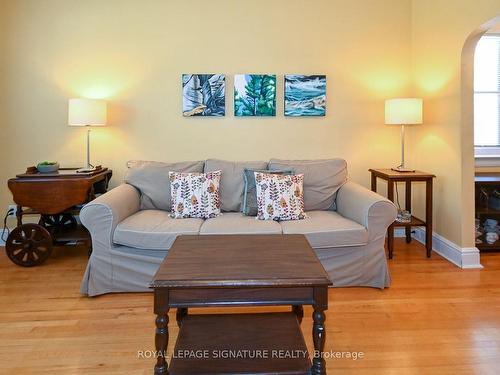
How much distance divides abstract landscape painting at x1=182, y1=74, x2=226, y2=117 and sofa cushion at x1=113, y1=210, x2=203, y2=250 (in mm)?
1288

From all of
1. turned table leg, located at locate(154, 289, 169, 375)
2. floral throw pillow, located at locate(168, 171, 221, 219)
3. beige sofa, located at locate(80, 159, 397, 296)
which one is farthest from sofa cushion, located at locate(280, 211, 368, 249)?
turned table leg, located at locate(154, 289, 169, 375)

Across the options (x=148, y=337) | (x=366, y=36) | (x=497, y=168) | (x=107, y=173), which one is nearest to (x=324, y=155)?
(x=366, y=36)

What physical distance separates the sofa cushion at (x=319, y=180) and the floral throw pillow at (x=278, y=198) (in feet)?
0.72

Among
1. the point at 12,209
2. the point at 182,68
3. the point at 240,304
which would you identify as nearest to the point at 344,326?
the point at 240,304

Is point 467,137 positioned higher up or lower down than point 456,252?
higher up

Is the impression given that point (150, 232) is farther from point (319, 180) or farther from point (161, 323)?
point (319, 180)

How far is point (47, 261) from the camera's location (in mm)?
3523

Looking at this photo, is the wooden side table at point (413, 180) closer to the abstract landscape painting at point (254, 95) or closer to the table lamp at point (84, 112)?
the abstract landscape painting at point (254, 95)

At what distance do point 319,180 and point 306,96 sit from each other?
92cm

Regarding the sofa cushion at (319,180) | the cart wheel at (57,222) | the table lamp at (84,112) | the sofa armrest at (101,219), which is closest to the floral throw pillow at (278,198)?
the sofa cushion at (319,180)

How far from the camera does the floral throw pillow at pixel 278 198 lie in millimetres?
3135

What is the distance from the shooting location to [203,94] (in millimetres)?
3836

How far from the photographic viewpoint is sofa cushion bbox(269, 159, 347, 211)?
3422 millimetres

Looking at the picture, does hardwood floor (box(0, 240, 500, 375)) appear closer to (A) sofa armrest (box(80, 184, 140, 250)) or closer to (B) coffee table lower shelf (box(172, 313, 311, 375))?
(B) coffee table lower shelf (box(172, 313, 311, 375))
